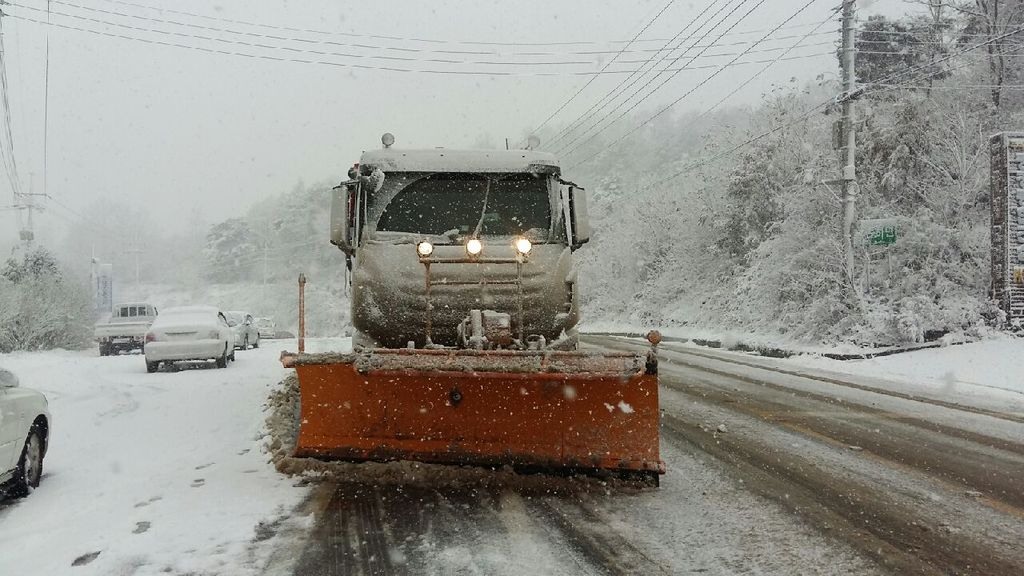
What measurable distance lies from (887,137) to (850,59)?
3.15 metres

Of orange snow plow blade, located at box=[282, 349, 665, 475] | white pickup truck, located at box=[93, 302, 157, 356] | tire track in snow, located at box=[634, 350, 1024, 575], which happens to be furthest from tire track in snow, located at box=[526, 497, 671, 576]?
white pickup truck, located at box=[93, 302, 157, 356]

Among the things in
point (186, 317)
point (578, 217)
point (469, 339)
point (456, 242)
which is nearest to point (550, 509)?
point (469, 339)

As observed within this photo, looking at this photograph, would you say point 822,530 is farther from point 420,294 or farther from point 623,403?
point 420,294

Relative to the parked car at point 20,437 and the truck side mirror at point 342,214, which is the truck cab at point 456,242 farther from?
the parked car at point 20,437

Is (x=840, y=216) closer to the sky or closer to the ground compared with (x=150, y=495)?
closer to the sky

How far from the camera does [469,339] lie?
6.11 m

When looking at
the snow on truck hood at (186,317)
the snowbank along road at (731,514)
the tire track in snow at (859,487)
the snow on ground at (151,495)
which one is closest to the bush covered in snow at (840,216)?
the tire track in snow at (859,487)

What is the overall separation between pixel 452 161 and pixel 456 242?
91cm

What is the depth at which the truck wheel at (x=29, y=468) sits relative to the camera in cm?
517

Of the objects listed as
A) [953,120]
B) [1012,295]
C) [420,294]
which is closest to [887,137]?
[953,120]

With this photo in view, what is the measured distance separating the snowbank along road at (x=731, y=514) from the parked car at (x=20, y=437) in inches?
82.2

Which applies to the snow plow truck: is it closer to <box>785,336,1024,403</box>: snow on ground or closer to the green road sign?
<box>785,336,1024,403</box>: snow on ground

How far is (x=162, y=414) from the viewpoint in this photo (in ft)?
28.5

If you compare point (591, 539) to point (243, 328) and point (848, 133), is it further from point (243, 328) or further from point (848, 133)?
point (243, 328)
